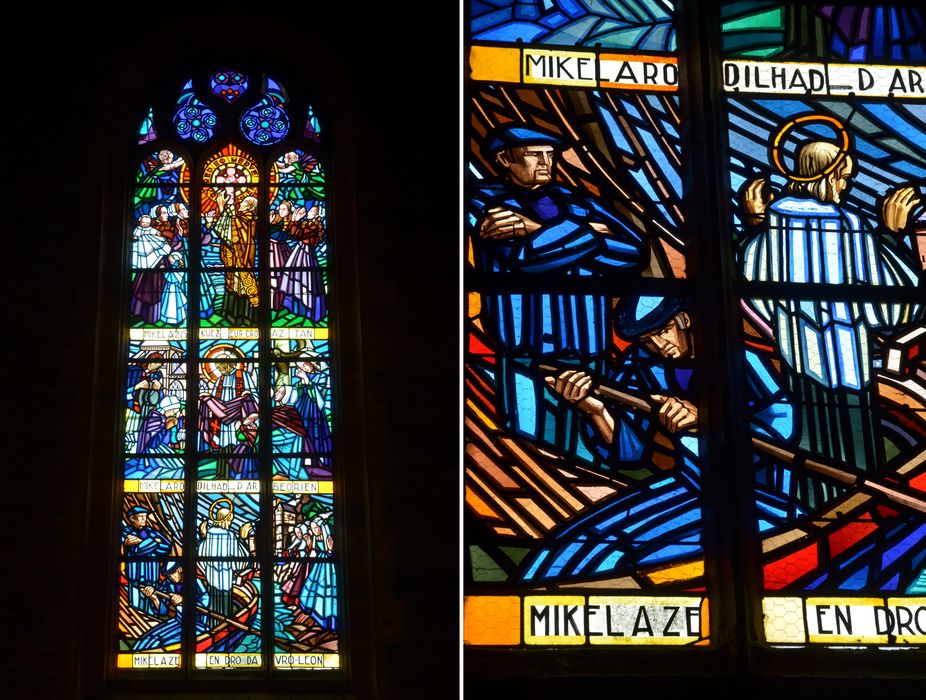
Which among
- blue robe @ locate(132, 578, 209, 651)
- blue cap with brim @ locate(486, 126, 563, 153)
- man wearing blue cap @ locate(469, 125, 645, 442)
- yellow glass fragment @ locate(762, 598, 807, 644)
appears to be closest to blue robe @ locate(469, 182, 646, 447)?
man wearing blue cap @ locate(469, 125, 645, 442)

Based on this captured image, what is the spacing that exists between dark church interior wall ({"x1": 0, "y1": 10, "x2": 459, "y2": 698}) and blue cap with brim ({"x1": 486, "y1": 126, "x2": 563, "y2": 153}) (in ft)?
1.08

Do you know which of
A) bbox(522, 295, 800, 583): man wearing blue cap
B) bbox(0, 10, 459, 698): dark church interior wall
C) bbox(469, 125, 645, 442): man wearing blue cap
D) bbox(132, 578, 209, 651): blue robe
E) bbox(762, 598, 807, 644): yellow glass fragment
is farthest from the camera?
bbox(469, 125, 645, 442): man wearing blue cap

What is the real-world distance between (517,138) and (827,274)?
1.65 m

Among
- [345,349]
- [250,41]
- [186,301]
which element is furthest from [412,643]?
[250,41]

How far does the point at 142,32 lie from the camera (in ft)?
23.6

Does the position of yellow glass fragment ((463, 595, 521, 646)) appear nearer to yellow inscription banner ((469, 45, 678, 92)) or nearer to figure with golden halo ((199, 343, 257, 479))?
figure with golden halo ((199, 343, 257, 479))

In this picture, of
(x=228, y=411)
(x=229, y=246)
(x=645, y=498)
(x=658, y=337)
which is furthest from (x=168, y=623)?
(x=658, y=337)

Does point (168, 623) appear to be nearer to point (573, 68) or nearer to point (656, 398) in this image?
point (656, 398)

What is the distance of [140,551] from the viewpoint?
21.7ft

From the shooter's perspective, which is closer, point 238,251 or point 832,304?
point 238,251

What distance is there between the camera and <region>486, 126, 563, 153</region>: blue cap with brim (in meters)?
7.37

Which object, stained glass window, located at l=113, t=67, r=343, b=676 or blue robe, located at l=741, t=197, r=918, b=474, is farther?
blue robe, located at l=741, t=197, r=918, b=474

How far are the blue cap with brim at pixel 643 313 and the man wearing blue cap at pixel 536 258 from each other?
0.08 metres

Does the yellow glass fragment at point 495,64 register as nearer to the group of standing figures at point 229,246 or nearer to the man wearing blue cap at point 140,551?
the group of standing figures at point 229,246
